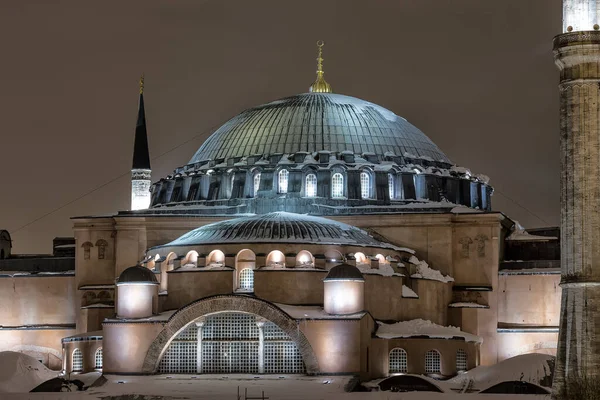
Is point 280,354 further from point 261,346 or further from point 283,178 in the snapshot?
point 283,178

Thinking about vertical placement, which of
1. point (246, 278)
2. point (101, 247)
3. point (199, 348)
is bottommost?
point (199, 348)

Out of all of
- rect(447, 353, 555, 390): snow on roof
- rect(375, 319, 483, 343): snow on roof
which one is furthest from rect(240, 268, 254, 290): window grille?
rect(447, 353, 555, 390): snow on roof

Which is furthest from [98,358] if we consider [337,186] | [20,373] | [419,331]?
[337,186]

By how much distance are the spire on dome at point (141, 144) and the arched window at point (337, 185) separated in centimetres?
1418

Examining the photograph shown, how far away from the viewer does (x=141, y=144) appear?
94.4 metres

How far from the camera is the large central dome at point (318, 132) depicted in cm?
8744

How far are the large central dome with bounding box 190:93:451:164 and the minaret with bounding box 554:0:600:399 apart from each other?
3084cm

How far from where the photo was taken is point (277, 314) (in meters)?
68.9

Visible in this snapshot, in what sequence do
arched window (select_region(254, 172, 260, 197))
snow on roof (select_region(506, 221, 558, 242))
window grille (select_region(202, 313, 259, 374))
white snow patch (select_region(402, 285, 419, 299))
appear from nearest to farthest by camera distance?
window grille (select_region(202, 313, 259, 374)), white snow patch (select_region(402, 285, 419, 299)), snow on roof (select_region(506, 221, 558, 242)), arched window (select_region(254, 172, 260, 197))

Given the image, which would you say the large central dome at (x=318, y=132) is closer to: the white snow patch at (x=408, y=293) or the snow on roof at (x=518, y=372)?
the white snow patch at (x=408, y=293)

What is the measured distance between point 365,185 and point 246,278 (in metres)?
12.9

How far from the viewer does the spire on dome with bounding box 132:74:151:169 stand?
93.8 metres

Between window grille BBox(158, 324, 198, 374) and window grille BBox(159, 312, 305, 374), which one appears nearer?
window grille BBox(159, 312, 305, 374)

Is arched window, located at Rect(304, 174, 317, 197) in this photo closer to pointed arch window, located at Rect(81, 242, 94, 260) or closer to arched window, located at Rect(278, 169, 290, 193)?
arched window, located at Rect(278, 169, 290, 193)
